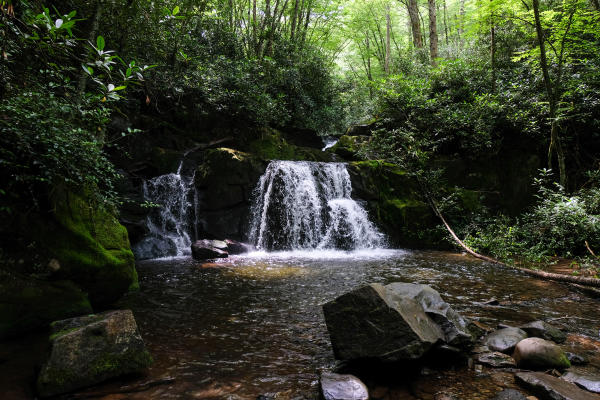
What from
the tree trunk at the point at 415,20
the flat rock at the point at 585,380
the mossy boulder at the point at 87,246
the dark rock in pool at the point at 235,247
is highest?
the tree trunk at the point at 415,20

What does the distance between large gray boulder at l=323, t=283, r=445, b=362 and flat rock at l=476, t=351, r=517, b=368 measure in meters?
0.48

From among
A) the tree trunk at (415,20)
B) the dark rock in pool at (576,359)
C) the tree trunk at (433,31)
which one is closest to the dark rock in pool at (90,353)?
the dark rock in pool at (576,359)

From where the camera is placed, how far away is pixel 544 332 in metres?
3.28

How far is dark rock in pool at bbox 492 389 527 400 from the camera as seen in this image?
2320mm

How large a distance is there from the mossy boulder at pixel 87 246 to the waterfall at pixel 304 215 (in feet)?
20.7

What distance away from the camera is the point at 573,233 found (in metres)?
6.60

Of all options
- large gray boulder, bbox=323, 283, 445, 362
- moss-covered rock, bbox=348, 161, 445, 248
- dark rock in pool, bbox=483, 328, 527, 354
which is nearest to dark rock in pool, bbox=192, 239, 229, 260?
moss-covered rock, bbox=348, 161, 445, 248

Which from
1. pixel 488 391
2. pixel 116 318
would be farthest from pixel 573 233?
pixel 116 318

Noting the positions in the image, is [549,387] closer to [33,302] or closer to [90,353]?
[90,353]

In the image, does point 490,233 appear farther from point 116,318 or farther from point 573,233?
point 116,318

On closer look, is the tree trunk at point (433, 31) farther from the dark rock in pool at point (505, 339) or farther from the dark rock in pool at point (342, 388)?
the dark rock in pool at point (342, 388)

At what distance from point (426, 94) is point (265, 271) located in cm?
1008

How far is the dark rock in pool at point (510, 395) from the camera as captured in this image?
232cm

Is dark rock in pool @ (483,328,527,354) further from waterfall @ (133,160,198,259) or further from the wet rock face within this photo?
waterfall @ (133,160,198,259)
